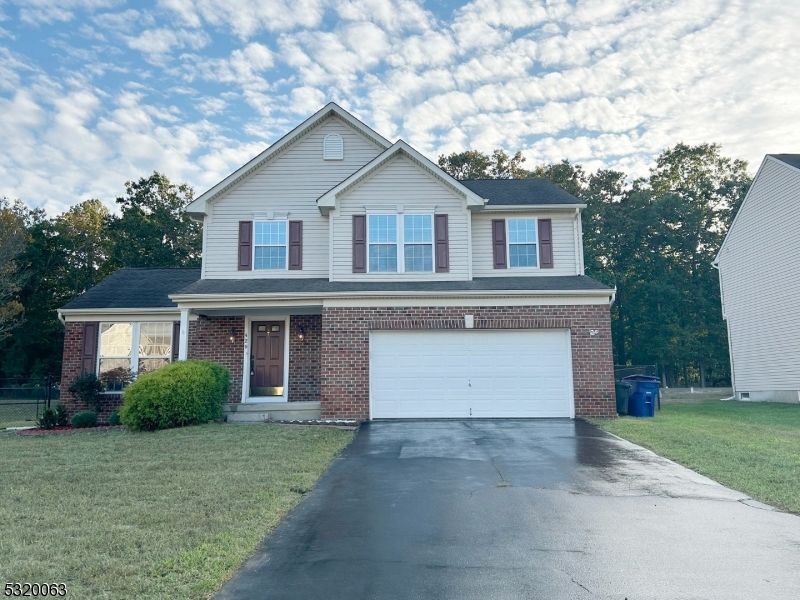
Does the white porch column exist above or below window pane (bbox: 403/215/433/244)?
below

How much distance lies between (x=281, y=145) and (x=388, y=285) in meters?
5.50

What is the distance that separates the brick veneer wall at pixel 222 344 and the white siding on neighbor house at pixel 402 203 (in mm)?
3289

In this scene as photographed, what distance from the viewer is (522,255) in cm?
1528

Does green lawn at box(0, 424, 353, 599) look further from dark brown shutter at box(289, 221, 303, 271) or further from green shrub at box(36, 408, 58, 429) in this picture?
dark brown shutter at box(289, 221, 303, 271)

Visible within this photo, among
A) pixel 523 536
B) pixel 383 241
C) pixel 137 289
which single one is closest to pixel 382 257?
pixel 383 241

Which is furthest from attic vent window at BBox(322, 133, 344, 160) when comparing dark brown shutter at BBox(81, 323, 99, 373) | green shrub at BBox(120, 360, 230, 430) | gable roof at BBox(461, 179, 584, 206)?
dark brown shutter at BBox(81, 323, 99, 373)

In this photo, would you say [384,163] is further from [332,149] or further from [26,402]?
[26,402]

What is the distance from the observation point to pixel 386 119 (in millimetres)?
18906

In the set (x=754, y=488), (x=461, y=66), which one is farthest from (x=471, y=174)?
(x=754, y=488)

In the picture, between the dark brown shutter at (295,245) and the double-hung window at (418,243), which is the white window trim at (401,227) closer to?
the double-hung window at (418,243)

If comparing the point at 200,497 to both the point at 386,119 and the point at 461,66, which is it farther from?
the point at 386,119

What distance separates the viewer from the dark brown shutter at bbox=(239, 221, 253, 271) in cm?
1523

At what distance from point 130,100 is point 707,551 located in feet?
59.4

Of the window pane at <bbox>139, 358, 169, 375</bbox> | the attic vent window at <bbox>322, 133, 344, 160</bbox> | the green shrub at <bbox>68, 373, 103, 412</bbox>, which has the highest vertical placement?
the attic vent window at <bbox>322, 133, 344, 160</bbox>
